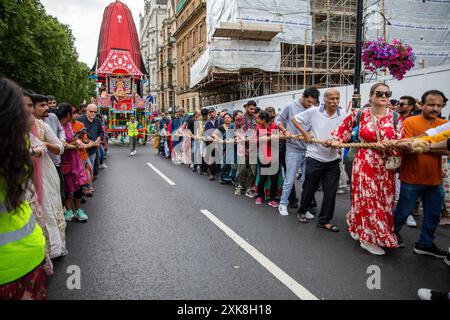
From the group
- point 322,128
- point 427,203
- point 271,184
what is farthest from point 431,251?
point 271,184

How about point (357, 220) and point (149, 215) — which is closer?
point (357, 220)

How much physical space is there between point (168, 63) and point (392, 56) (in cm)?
5542

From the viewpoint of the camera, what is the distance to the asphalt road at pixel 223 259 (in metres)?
3.37

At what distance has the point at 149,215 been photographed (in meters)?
6.11

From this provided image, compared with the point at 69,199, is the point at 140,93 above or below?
above

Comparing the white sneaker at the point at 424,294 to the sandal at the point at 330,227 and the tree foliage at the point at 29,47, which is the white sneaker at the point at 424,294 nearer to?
the sandal at the point at 330,227

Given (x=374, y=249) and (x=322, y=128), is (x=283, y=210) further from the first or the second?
(x=374, y=249)

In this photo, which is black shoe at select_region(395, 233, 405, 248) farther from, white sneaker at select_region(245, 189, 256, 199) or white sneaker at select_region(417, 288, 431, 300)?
white sneaker at select_region(245, 189, 256, 199)

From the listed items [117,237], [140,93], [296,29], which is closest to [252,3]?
[296,29]

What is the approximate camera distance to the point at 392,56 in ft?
28.7

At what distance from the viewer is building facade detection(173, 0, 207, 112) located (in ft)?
134
